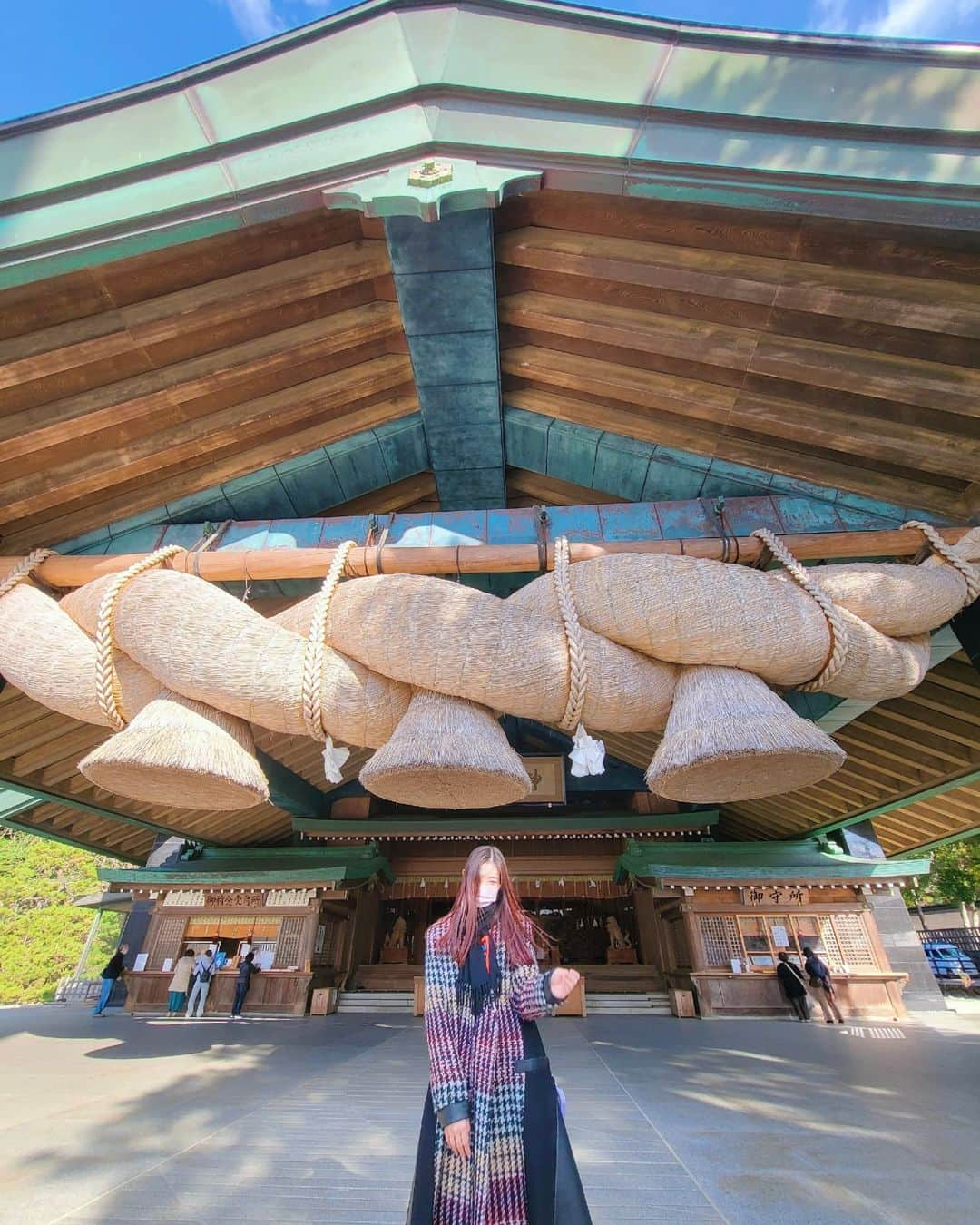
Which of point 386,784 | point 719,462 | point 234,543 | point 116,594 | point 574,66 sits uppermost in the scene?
point 574,66

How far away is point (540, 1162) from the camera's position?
1.24 m

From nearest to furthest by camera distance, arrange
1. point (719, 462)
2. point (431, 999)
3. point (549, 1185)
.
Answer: point (549, 1185) → point (431, 999) → point (719, 462)

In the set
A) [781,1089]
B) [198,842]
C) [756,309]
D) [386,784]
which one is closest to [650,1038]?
[781,1089]

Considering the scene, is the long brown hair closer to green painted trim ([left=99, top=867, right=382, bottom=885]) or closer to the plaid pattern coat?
the plaid pattern coat

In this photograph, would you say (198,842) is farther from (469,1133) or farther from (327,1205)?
(469,1133)

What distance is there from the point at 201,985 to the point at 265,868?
180 cm

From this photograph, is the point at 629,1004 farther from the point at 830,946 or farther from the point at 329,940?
the point at 329,940

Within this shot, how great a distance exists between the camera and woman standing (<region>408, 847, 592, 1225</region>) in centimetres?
123

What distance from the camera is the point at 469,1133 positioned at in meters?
1.26

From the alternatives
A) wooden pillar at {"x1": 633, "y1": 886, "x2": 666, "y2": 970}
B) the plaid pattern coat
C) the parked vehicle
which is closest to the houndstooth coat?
the plaid pattern coat

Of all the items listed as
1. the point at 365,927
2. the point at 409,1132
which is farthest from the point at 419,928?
the point at 409,1132

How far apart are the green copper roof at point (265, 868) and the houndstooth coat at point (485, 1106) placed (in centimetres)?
899

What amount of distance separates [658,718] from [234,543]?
2003mm

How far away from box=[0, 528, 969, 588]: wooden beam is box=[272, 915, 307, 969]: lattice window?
30.8ft
